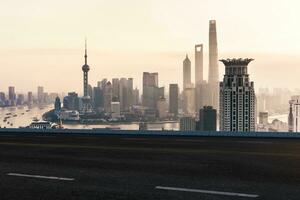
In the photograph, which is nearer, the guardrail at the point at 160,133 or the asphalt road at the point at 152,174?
the asphalt road at the point at 152,174

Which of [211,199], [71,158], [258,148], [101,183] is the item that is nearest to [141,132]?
[258,148]

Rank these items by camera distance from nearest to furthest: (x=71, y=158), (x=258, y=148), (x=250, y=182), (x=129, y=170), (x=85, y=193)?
(x=85, y=193)
(x=250, y=182)
(x=129, y=170)
(x=71, y=158)
(x=258, y=148)

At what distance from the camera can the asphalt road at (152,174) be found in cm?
784

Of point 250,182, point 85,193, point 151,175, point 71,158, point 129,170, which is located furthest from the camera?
point 71,158

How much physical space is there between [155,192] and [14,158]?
Answer: 7151 mm

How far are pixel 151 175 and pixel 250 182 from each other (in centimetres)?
222

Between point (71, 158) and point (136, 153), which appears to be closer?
point (71, 158)

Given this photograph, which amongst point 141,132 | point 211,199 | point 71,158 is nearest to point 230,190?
point 211,199

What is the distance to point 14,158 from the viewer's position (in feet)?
45.0

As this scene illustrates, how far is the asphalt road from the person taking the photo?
784 centimetres

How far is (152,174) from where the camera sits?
1012 cm

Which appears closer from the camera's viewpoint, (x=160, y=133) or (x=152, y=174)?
(x=152, y=174)

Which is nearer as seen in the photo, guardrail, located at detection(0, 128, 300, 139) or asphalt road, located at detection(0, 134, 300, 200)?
asphalt road, located at detection(0, 134, 300, 200)

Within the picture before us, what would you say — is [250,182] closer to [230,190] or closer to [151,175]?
[230,190]
